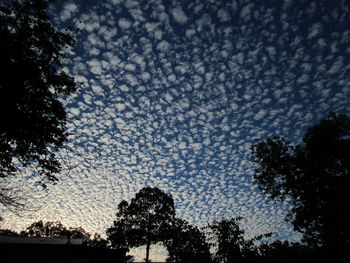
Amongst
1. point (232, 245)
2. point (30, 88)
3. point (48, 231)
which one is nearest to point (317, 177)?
point (232, 245)

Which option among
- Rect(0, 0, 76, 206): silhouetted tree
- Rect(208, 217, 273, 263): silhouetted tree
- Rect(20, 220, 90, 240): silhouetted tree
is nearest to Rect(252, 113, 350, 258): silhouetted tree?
Rect(208, 217, 273, 263): silhouetted tree

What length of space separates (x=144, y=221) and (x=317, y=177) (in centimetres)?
2393

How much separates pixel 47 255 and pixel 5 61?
57.7 feet

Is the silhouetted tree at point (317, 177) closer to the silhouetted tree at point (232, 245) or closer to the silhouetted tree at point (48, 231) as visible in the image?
the silhouetted tree at point (232, 245)

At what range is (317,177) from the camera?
75.9 feet

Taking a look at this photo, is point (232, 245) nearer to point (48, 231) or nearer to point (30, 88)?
point (30, 88)

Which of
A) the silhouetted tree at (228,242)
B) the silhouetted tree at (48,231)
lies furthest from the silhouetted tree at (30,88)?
the silhouetted tree at (48,231)

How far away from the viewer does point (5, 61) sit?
10312mm

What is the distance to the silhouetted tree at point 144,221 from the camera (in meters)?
31.3

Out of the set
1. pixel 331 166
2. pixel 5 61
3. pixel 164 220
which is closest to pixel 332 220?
pixel 331 166

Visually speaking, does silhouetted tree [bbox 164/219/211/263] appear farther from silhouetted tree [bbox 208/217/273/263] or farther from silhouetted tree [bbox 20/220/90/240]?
silhouetted tree [bbox 20/220/90/240]

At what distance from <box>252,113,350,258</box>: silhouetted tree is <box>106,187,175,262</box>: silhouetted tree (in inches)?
604

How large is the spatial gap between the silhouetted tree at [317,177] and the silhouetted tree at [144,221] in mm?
15343

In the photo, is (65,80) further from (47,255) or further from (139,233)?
(139,233)
